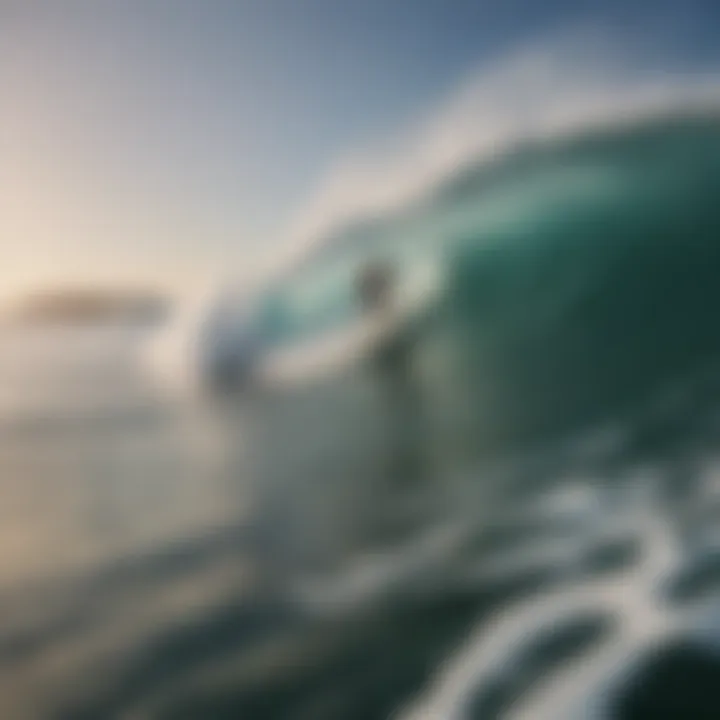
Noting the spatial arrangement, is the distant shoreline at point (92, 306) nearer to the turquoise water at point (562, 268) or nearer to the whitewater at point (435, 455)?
the whitewater at point (435, 455)

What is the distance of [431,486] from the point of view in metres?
1.08

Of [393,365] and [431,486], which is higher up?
[393,365]

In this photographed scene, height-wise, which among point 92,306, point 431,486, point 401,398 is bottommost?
point 431,486

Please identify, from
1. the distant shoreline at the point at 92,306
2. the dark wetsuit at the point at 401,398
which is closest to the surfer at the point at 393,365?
the dark wetsuit at the point at 401,398

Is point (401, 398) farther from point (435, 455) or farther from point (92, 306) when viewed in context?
point (92, 306)

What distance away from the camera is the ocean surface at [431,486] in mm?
933

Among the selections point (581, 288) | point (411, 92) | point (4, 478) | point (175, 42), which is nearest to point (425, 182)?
point (411, 92)

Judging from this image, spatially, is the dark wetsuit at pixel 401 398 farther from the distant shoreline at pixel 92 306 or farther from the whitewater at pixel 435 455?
the distant shoreline at pixel 92 306

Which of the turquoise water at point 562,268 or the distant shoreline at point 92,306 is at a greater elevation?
the distant shoreline at point 92,306

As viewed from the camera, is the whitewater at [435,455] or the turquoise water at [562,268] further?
the turquoise water at [562,268]

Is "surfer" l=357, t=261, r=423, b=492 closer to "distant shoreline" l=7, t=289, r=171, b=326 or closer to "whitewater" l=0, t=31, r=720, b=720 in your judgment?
"whitewater" l=0, t=31, r=720, b=720

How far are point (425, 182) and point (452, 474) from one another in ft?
1.35

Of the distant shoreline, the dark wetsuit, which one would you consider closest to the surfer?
the dark wetsuit

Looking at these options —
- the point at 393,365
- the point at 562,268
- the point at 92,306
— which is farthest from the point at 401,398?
the point at 92,306
